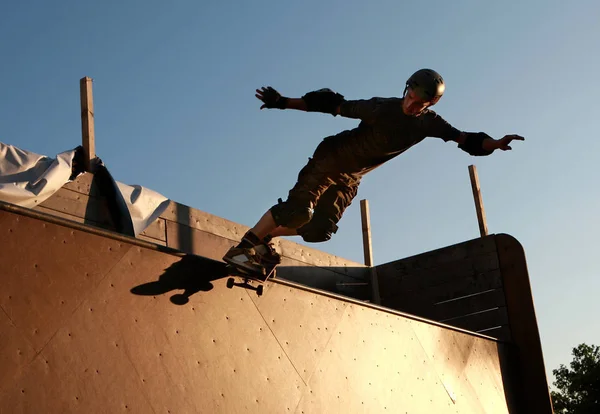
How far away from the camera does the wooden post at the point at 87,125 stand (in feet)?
18.6

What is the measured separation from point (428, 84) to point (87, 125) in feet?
8.80

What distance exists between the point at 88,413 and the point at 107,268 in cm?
75

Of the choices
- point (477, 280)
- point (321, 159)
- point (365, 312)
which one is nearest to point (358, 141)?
point (321, 159)

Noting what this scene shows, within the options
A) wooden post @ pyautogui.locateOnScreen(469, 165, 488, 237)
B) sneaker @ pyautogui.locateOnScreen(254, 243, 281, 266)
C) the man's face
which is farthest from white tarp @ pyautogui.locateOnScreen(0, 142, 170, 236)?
wooden post @ pyautogui.locateOnScreen(469, 165, 488, 237)

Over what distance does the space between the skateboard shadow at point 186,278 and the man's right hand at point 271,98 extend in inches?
39.2

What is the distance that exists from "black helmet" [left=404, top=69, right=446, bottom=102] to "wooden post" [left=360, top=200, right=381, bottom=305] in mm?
4311

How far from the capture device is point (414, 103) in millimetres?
4477

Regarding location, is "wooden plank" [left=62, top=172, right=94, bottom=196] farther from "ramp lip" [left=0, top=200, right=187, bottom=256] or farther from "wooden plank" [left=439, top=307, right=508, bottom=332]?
"wooden plank" [left=439, top=307, right=508, bottom=332]

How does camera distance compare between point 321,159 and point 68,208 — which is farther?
point 68,208

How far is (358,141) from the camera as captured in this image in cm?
469

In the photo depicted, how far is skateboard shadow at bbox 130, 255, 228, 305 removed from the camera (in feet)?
13.2

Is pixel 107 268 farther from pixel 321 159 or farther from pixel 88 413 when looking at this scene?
pixel 321 159

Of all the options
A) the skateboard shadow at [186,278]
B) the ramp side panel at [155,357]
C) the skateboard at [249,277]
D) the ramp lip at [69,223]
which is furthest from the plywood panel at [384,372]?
the ramp lip at [69,223]

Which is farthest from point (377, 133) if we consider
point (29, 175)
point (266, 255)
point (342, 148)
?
point (29, 175)
